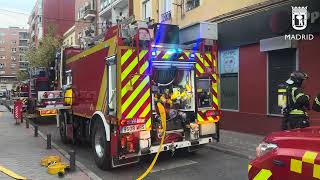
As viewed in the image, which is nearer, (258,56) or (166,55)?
(166,55)

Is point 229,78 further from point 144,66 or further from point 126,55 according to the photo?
point 126,55

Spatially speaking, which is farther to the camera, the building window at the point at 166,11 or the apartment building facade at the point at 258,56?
the building window at the point at 166,11

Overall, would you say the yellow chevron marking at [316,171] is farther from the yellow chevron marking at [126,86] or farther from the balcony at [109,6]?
the balcony at [109,6]

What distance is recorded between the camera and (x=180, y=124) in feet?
28.1

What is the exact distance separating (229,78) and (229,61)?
23.2 inches

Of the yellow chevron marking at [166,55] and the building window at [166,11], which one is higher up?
the building window at [166,11]

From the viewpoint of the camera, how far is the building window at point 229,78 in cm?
1373

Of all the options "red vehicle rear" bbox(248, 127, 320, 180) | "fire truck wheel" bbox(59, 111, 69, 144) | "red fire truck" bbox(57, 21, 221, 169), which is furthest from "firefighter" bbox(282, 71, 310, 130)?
"fire truck wheel" bbox(59, 111, 69, 144)

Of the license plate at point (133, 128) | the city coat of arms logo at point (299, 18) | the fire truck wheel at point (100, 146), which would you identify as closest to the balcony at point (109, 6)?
the city coat of arms logo at point (299, 18)

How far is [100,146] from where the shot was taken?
8359 mm

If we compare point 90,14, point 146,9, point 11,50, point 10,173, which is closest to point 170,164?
→ point 10,173

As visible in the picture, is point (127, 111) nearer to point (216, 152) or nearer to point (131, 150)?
point (131, 150)

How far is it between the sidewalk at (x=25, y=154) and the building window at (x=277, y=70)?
6.10 meters

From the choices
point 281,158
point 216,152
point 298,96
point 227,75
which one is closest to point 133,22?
point 298,96
